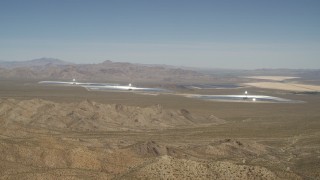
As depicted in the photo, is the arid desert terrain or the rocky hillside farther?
the rocky hillside

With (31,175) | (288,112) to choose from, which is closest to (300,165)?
(31,175)

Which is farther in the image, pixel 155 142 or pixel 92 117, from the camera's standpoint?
pixel 92 117

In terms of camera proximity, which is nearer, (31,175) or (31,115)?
(31,175)

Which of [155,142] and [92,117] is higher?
[155,142]

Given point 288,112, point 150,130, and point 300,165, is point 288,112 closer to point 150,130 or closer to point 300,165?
point 150,130

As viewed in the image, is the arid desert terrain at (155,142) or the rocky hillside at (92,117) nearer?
the arid desert terrain at (155,142)

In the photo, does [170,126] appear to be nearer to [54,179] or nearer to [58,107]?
[58,107]

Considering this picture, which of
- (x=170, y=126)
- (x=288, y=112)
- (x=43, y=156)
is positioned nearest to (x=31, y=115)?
(x=170, y=126)

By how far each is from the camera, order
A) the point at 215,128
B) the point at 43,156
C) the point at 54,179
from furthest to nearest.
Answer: the point at 215,128 < the point at 43,156 < the point at 54,179

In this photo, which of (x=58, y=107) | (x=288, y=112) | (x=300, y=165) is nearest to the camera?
(x=300, y=165)
